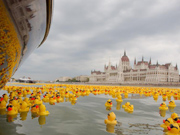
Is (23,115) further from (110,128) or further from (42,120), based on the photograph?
(110,128)

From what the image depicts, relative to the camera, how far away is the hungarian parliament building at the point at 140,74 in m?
97.9

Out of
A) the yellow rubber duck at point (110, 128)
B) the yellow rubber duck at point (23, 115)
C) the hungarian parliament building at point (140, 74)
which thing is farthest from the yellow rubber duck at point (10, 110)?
the hungarian parliament building at point (140, 74)

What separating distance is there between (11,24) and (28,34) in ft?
2.34

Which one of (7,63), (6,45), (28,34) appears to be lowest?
(7,63)

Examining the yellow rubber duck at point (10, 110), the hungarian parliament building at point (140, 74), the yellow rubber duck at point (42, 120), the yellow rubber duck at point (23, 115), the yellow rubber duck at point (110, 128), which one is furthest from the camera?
the hungarian parliament building at point (140, 74)

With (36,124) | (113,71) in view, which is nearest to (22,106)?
(36,124)

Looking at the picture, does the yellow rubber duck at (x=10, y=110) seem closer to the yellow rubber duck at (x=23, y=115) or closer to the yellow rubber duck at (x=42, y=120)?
the yellow rubber duck at (x=23, y=115)

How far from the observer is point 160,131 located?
16.6 feet

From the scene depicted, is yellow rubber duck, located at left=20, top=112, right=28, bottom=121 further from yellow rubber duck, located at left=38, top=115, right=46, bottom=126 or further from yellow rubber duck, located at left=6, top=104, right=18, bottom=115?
yellow rubber duck, located at left=38, top=115, right=46, bottom=126

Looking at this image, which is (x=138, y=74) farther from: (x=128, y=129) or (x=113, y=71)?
(x=128, y=129)

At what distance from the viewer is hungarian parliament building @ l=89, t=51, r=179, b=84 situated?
9788 cm

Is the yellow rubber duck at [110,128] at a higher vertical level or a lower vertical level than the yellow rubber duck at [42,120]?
lower

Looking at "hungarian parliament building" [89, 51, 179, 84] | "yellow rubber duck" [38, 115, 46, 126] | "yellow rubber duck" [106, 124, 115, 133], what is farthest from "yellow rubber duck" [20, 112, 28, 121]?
"hungarian parliament building" [89, 51, 179, 84]

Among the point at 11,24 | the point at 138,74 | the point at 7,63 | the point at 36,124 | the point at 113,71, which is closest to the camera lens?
the point at 11,24
